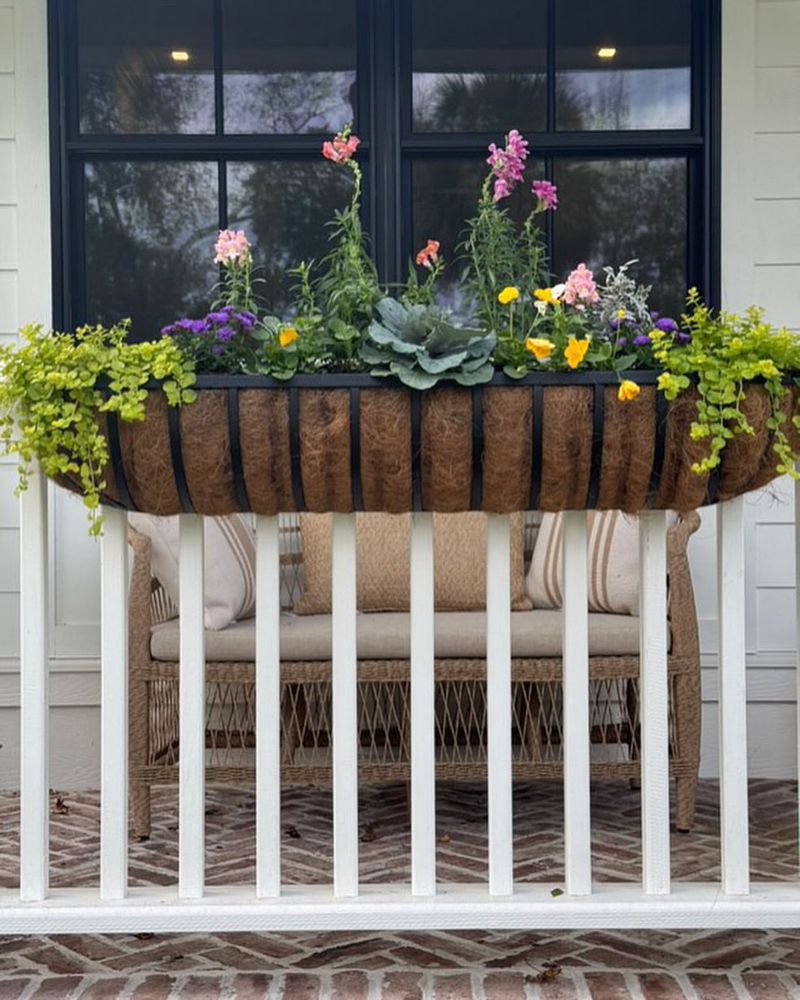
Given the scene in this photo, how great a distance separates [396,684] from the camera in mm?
3105

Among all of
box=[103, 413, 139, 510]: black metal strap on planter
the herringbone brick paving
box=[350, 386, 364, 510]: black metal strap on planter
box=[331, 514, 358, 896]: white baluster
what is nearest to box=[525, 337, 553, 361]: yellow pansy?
box=[350, 386, 364, 510]: black metal strap on planter

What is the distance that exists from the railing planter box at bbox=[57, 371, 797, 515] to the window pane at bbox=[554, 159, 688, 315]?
2.02 metres

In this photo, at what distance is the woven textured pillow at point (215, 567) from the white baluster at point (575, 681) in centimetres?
128

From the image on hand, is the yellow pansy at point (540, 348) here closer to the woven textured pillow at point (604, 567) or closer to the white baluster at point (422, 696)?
the white baluster at point (422, 696)

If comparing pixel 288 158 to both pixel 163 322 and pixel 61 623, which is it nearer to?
pixel 163 322

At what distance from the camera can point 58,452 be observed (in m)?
1.93

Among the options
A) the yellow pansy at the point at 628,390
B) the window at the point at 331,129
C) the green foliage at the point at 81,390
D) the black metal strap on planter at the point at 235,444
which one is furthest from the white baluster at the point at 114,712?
the window at the point at 331,129

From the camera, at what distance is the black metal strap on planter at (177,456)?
6.20 ft

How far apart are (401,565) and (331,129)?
4.59ft

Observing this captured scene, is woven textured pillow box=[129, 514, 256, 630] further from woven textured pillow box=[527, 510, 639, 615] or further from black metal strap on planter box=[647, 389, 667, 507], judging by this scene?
black metal strap on planter box=[647, 389, 667, 507]

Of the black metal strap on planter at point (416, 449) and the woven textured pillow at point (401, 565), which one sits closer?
the black metal strap on planter at point (416, 449)

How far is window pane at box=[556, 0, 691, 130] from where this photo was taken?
3832 mm

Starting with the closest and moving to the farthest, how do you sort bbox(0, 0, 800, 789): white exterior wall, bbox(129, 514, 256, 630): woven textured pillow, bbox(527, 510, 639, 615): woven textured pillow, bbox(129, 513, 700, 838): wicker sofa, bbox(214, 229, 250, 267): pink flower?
1. bbox(214, 229, 250, 267): pink flower
2. bbox(129, 513, 700, 838): wicker sofa
3. bbox(129, 514, 256, 630): woven textured pillow
4. bbox(527, 510, 639, 615): woven textured pillow
5. bbox(0, 0, 800, 789): white exterior wall

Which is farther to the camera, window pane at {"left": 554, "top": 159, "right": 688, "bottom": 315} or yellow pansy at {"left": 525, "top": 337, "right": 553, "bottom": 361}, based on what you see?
window pane at {"left": 554, "top": 159, "right": 688, "bottom": 315}
